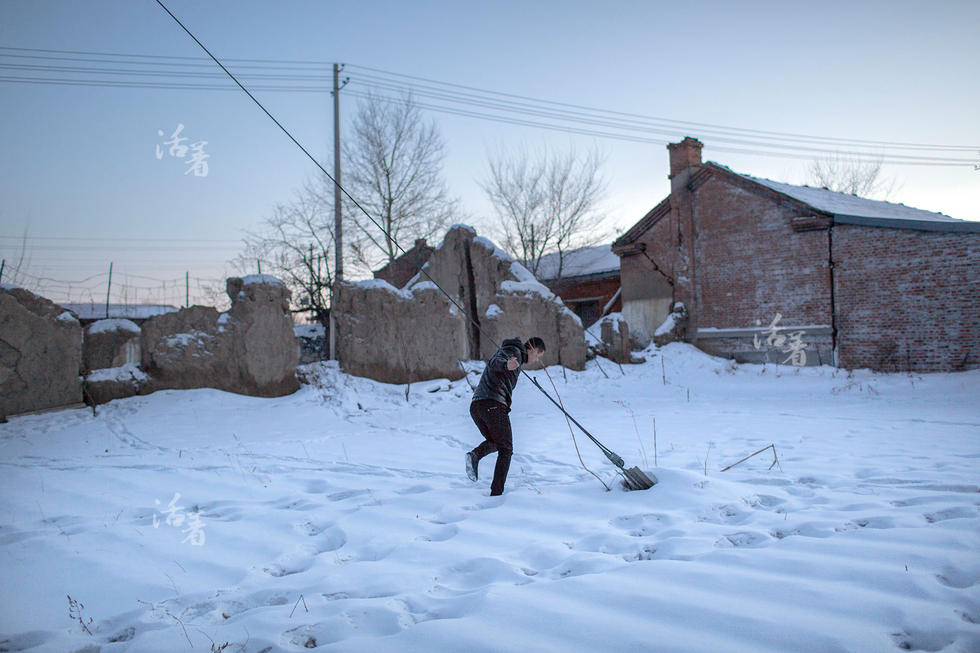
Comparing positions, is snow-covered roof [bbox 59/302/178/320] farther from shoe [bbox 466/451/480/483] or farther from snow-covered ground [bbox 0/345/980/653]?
shoe [bbox 466/451/480/483]

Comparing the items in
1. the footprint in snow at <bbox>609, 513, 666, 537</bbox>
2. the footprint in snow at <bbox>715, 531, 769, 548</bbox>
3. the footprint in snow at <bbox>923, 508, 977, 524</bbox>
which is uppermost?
the footprint in snow at <bbox>923, 508, 977, 524</bbox>

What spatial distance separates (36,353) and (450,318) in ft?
25.0

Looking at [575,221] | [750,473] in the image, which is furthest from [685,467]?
[575,221]

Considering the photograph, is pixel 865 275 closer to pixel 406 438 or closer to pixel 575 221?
pixel 406 438

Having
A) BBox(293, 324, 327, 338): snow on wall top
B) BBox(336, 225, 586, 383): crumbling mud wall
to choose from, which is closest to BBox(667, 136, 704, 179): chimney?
BBox(336, 225, 586, 383): crumbling mud wall

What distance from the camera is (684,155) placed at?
19750 millimetres

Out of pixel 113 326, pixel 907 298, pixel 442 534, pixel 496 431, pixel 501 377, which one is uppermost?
pixel 907 298

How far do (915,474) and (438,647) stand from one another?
4.86 m

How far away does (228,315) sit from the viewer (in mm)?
11188

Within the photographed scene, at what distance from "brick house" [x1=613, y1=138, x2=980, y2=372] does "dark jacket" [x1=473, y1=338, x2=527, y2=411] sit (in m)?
13.8

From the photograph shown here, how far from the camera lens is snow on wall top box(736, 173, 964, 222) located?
16.9 metres

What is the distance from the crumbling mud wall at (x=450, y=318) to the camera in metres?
12.4

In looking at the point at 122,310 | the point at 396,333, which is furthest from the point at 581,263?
the point at 122,310

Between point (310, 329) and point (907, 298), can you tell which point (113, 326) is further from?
point (907, 298)
